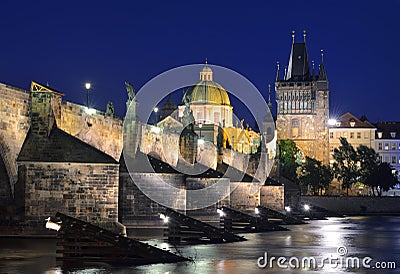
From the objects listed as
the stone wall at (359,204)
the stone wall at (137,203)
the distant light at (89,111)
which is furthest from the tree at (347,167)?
the distant light at (89,111)

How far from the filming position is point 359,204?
100438 millimetres

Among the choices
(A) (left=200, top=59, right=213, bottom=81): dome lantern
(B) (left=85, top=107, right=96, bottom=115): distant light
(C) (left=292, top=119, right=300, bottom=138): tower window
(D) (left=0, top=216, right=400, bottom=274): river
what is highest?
(A) (left=200, top=59, right=213, bottom=81): dome lantern

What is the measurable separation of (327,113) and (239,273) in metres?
130

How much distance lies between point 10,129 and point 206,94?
356ft

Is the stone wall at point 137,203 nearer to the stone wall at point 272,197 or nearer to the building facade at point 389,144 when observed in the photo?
the stone wall at point 272,197

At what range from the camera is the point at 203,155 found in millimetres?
59969

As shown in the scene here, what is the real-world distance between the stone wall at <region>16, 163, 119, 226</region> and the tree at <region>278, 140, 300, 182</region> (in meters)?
78.8

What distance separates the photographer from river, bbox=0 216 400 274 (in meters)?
21.9

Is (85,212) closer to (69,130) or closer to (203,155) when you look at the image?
(69,130)

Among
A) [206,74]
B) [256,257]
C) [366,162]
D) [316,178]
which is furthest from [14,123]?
[206,74]

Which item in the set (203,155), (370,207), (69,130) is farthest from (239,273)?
(370,207)

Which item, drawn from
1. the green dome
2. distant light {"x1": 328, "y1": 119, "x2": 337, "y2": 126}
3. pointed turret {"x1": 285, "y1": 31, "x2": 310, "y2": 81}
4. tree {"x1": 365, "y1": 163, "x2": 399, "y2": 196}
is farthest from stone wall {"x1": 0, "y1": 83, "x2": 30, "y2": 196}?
pointed turret {"x1": 285, "y1": 31, "x2": 310, "y2": 81}

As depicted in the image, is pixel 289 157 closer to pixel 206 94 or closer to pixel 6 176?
pixel 206 94

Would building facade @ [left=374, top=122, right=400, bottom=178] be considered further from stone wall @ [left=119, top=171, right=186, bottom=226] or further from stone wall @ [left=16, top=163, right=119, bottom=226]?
stone wall @ [left=16, top=163, right=119, bottom=226]
